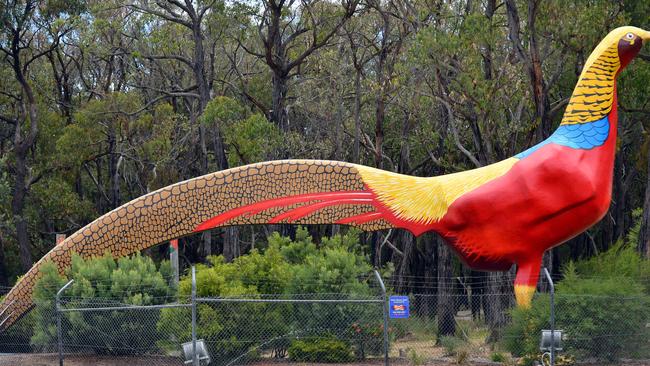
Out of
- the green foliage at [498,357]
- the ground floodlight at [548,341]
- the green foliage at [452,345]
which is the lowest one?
the green foliage at [498,357]

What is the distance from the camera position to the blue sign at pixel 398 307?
14.0 metres

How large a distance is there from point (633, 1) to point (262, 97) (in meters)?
18.6

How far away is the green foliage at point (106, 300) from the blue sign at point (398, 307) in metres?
3.85

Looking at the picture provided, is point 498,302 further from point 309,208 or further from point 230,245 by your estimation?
point 230,245

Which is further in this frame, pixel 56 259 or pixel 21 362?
pixel 56 259

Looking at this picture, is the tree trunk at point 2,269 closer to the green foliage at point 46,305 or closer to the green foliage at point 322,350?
the green foliage at point 46,305

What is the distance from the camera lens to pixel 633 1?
20531mm

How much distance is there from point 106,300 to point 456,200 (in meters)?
5.97

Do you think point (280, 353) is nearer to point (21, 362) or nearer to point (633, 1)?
point (21, 362)

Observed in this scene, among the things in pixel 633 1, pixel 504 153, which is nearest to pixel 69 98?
pixel 504 153

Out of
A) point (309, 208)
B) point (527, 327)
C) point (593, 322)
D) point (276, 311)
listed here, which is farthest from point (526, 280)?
point (276, 311)

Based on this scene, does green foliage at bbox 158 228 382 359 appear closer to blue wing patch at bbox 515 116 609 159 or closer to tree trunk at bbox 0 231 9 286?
blue wing patch at bbox 515 116 609 159

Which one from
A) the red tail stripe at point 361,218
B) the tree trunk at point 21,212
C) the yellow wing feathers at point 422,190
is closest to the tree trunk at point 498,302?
the yellow wing feathers at point 422,190

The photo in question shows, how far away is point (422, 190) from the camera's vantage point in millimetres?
16031
